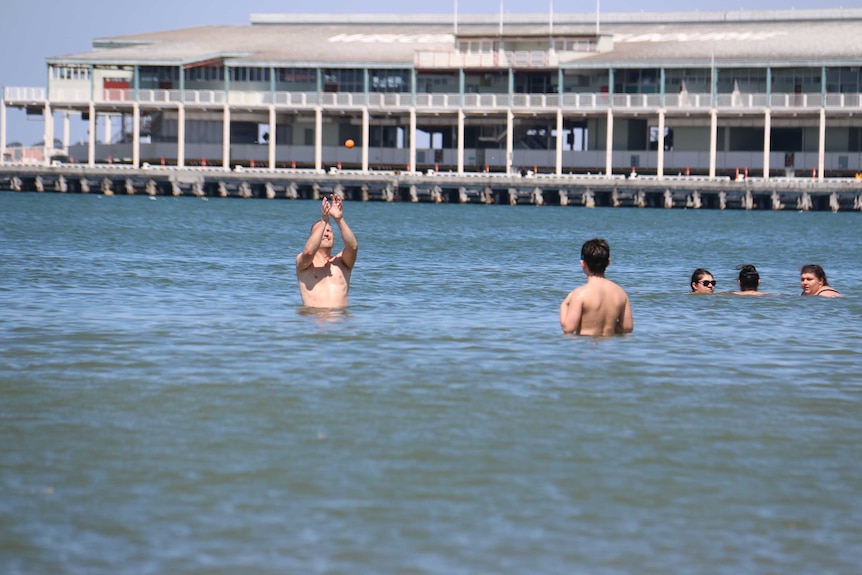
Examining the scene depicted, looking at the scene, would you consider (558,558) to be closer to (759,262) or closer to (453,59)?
(759,262)

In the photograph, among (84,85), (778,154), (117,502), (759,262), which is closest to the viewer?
(117,502)

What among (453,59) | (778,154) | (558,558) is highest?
(453,59)

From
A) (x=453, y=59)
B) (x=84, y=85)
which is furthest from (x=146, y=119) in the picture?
(x=453, y=59)

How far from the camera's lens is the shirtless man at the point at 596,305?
1257cm

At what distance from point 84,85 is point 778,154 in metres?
33.5

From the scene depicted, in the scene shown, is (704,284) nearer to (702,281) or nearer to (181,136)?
(702,281)

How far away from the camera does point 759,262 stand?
95.3 ft

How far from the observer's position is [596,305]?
13094mm

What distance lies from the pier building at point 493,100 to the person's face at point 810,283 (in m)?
42.0

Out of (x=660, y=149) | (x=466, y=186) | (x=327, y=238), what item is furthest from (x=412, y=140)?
(x=327, y=238)

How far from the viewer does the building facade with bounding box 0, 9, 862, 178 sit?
208 ft

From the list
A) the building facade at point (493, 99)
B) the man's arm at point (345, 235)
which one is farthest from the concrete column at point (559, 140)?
the man's arm at point (345, 235)

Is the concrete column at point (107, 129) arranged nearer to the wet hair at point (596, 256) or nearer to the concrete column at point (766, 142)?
the concrete column at point (766, 142)

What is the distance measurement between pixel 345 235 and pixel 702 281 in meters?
6.40
